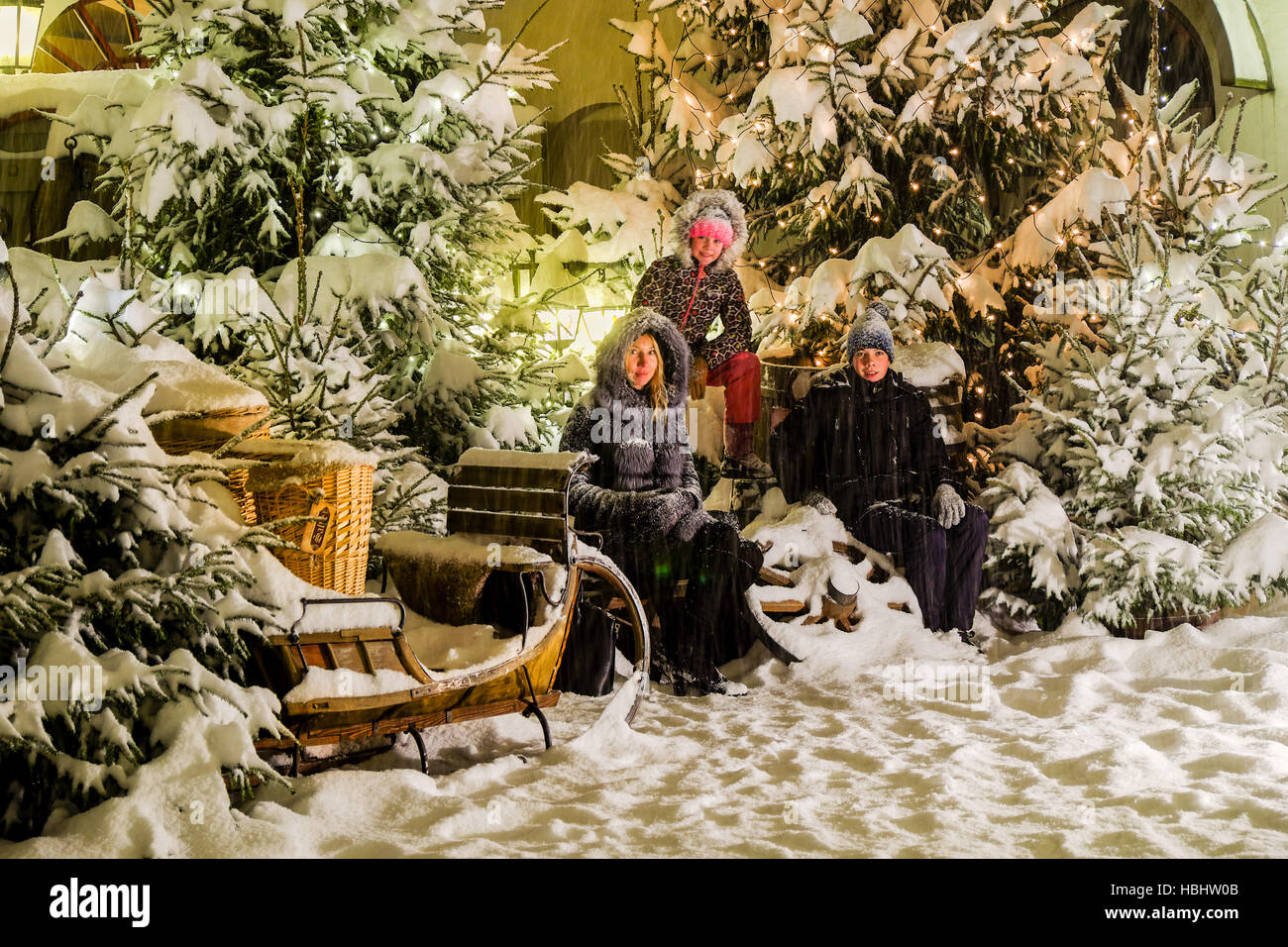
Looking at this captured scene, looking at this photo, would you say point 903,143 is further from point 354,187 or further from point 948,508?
point 354,187

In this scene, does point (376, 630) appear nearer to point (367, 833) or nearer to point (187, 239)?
point (367, 833)

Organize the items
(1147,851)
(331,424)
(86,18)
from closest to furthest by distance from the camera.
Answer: (1147,851) < (331,424) < (86,18)

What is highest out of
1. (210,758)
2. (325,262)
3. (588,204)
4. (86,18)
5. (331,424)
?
(86,18)

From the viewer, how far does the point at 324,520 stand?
380 centimetres

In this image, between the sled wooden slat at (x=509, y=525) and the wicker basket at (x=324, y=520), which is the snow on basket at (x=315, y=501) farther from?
the sled wooden slat at (x=509, y=525)

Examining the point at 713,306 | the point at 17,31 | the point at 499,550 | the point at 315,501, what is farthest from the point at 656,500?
the point at 17,31

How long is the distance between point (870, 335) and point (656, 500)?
186cm

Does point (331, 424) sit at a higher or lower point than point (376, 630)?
higher

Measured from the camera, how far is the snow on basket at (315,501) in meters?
3.69
